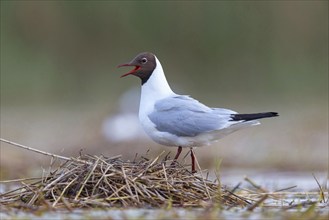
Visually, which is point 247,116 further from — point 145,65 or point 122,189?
point 122,189

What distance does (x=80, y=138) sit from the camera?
1539cm

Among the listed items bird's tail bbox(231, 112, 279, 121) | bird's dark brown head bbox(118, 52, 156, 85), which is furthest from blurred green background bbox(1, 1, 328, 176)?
bird's tail bbox(231, 112, 279, 121)

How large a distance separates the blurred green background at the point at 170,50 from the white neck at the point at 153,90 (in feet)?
30.9

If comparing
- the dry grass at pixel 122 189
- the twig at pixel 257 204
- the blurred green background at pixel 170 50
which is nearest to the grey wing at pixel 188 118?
the dry grass at pixel 122 189

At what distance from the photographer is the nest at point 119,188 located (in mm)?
7109

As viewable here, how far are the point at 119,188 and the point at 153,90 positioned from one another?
1630 mm

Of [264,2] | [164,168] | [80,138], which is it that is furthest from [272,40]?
[164,168]

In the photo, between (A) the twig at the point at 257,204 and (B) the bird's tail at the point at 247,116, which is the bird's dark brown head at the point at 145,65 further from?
(A) the twig at the point at 257,204

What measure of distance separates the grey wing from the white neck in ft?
0.52

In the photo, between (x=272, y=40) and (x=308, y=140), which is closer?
(x=308, y=140)

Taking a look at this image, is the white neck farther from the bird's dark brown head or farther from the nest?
the nest

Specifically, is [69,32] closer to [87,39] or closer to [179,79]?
[87,39]

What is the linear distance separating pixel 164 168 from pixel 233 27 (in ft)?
38.6

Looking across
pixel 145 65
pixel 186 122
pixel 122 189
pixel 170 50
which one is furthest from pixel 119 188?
pixel 170 50
